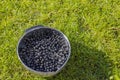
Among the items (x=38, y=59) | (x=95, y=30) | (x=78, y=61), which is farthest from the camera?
(x=95, y=30)

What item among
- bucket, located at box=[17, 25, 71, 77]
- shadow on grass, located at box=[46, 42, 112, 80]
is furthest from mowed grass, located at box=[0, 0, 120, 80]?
bucket, located at box=[17, 25, 71, 77]

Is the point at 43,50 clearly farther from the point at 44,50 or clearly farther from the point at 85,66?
the point at 85,66

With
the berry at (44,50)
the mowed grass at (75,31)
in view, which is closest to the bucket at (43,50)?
the berry at (44,50)

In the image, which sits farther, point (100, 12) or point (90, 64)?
point (100, 12)

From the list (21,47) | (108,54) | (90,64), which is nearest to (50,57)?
(21,47)

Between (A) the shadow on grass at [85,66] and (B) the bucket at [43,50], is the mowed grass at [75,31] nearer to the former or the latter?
(A) the shadow on grass at [85,66]

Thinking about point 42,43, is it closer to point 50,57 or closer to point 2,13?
point 50,57

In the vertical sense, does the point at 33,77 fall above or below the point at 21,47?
below

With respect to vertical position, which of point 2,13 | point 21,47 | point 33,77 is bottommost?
point 33,77
